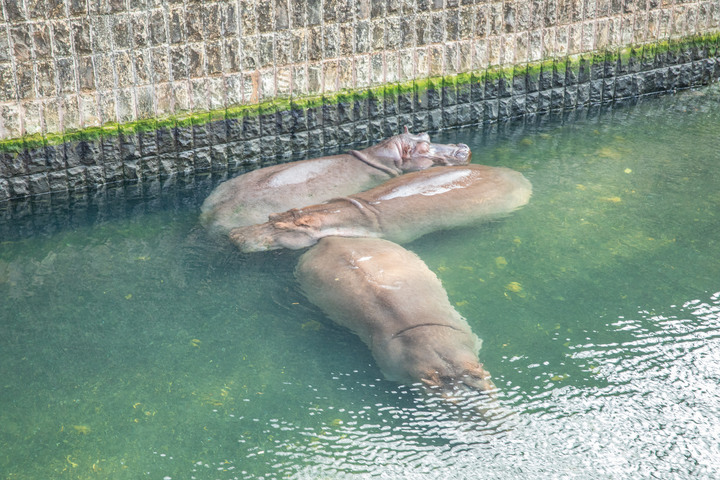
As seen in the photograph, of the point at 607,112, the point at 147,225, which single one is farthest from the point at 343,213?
the point at 607,112

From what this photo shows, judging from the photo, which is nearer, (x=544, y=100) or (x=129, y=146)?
(x=129, y=146)

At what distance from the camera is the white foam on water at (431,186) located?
22.2 ft

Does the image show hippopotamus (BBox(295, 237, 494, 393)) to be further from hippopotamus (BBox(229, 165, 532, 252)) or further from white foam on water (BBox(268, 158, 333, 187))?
white foam on water (BBox(268, 158, 333, 187))

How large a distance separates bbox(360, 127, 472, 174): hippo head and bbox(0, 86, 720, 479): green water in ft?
3.54

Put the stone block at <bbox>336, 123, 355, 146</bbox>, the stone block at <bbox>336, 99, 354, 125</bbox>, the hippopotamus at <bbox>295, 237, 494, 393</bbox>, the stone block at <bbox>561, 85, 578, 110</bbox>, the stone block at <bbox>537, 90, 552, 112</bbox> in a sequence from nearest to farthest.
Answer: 1. the hippopotamus at <bbox>295, 237, 494, 393</bbox>
2. the stone block at <bbox>336, 99, 354, 125</bbox>
3. the stone block at <bbox>336, 123, 355, 146</bbox>
4. the stone block at <bbox>537, 90, 552, 112</bbox>
5. the stone block at <bbox>561, 85, 578, 110</bbox>

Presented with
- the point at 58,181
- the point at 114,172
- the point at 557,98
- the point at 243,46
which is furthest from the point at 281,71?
the point at 557,98

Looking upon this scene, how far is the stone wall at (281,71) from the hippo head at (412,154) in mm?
868

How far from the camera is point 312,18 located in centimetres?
775

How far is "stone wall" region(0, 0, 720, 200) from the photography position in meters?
6.94

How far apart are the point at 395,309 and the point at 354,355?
408 millimetres

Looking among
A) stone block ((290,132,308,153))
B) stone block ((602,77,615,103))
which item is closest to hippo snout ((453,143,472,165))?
stone block ((290,132,308,153))

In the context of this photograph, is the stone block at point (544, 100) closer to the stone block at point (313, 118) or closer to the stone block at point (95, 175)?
the stone block at point (313, 118)

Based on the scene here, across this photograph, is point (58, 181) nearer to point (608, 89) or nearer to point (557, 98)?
point (557, 98)

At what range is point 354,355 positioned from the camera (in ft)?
16.8
